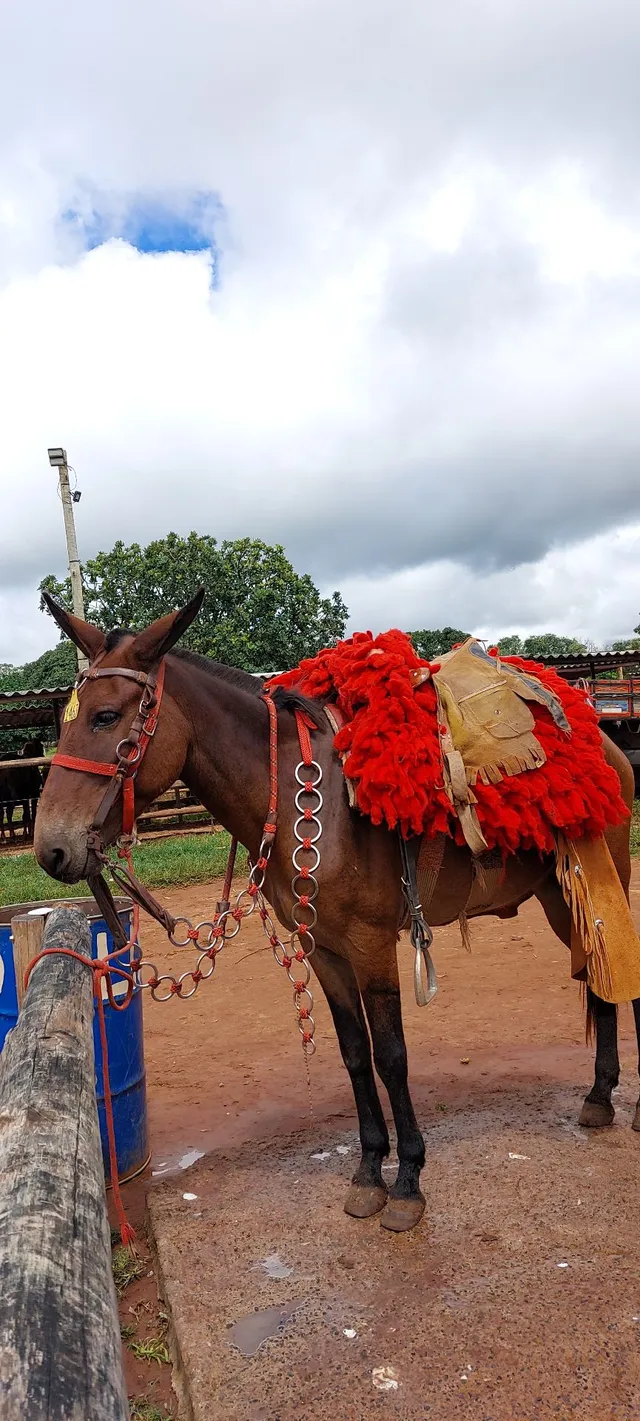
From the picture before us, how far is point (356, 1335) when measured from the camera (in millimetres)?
2379

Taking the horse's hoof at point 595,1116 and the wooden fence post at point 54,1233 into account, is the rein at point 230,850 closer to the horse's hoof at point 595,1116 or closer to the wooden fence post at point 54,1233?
the wooden fence post at point 54,1233

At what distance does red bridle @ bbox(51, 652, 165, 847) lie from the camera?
2473 mm

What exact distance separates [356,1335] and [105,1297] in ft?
5.04

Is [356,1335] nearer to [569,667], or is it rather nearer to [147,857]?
[147,857]

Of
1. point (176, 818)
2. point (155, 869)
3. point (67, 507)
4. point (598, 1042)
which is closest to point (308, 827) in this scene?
point (598, 1042)

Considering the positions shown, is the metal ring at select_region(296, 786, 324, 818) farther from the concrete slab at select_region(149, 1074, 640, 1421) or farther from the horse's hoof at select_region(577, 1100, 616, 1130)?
the horse's hoof at select_region(577, 1100, 616, 1130)

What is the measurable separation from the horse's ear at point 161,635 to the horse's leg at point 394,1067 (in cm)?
128

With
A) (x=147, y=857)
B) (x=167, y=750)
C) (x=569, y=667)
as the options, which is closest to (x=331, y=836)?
(x=167, y=750)

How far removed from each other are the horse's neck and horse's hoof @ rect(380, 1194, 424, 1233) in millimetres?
1394

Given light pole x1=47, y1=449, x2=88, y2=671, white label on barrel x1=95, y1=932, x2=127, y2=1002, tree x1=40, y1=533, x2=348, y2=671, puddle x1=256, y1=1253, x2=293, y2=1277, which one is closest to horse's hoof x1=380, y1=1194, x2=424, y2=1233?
puddle x1=256, y1=1253, x2=293, y2=1277

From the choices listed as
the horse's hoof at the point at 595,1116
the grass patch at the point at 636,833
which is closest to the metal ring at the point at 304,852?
the horse's hoof at the point at 595,1116

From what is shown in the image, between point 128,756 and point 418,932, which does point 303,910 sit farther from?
point 128,756

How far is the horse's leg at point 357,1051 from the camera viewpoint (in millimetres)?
3143

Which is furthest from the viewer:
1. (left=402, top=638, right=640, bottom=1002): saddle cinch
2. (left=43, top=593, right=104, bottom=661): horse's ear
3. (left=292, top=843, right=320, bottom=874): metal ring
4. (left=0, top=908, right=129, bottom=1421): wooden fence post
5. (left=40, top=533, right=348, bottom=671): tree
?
(left=40, top=533, right=348, bottom=671): tree
